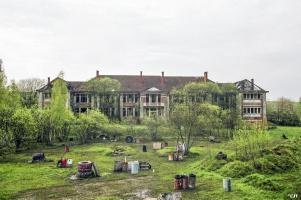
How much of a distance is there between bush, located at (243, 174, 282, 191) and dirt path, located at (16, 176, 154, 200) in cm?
543

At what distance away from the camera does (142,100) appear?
5944 cm

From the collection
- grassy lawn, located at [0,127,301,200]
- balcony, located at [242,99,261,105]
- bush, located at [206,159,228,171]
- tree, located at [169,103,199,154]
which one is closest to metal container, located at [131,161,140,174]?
grassy lawn, located at [0,127,301,200]

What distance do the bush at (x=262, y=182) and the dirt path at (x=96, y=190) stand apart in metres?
5.43

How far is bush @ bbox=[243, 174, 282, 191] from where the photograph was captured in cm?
1639

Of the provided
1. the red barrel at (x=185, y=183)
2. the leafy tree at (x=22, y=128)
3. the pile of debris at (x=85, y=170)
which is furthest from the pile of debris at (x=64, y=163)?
the leafy tree at (x=22, y=128)

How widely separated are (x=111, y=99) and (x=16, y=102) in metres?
19.1

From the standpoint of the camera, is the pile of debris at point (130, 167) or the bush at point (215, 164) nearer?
the bush at point (215, 164)

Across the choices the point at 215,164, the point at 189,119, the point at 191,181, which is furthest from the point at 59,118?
the point at 191,181

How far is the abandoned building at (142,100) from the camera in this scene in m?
58.5

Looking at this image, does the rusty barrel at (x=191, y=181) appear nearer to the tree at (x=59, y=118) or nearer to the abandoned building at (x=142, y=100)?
the tree at (x=59, y=118)

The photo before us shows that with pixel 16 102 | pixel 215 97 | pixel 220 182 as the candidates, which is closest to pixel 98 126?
pixel 16 102

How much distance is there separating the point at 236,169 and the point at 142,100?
40180mm

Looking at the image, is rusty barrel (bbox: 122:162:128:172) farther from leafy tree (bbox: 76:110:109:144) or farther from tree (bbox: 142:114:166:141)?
tree (bbox: 142:114:166:141)

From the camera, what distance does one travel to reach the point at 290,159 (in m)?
20.5
